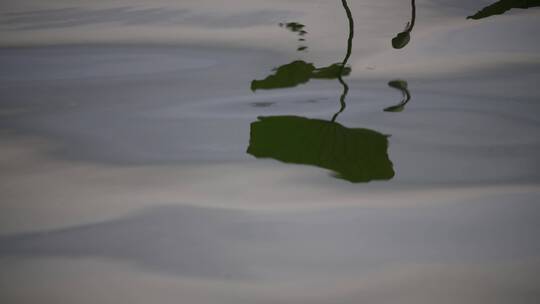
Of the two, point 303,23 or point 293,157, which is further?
point 303,23

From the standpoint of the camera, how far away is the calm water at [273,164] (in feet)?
1.02

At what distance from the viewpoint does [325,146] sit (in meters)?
0.42

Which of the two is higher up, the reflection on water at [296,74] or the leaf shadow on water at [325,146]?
the reflection on water at [296,74]

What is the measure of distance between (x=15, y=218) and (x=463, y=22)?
1.69 ft

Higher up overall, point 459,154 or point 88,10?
point 88,10

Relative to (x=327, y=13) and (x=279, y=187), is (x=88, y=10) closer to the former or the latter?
(x=327, y=13)

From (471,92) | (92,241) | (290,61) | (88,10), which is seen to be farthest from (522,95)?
(88,10)

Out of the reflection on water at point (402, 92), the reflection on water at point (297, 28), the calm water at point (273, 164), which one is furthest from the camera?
the reflection on water at point (297, 28)

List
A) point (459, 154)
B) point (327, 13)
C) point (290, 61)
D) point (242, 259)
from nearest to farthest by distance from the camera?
point (242, 259) < point (459, 154) < point (290, 61) < point (327, 13)

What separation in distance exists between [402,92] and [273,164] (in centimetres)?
17

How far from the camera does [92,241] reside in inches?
13.4

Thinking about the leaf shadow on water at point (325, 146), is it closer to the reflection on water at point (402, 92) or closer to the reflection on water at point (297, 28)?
the reflection on water at point (402, 92)

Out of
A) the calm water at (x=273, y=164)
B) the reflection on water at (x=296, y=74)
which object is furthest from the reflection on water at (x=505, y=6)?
the reflection on water at (x=296, y=74)

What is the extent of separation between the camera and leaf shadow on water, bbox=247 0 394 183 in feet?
1.32
